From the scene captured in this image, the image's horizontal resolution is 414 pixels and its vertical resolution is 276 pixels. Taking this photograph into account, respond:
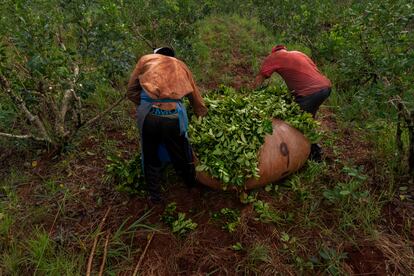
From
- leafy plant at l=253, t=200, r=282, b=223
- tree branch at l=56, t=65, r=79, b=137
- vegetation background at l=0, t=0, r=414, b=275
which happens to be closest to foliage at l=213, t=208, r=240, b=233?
vegetation background at l=0, t=0, r=414, b=275

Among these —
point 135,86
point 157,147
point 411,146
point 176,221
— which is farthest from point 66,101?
point 411,146

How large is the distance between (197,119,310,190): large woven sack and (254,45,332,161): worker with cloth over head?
42cm

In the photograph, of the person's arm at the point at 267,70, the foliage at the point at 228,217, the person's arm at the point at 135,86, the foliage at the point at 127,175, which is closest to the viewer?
the foliage at the point at 228,217

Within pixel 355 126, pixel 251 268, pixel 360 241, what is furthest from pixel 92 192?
pixel 355 126

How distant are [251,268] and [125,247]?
1.10m

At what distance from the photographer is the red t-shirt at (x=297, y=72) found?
4305mm

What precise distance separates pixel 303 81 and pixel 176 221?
218cm

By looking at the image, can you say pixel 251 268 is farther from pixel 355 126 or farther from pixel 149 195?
pixel 355 126

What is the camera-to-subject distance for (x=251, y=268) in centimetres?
312

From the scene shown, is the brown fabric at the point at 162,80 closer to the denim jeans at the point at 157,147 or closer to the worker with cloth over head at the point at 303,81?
the denim jeans at the point at 157,147

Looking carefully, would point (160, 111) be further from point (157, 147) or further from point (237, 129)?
point (237, 129)

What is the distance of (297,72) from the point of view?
4.36 metres

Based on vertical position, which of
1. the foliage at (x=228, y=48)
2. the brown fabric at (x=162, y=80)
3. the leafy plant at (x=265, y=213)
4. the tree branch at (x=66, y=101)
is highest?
the brown fabric at (x=162, y=80)

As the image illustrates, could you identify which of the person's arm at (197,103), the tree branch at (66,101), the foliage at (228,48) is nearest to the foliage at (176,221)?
the person's arm at (197,103)
